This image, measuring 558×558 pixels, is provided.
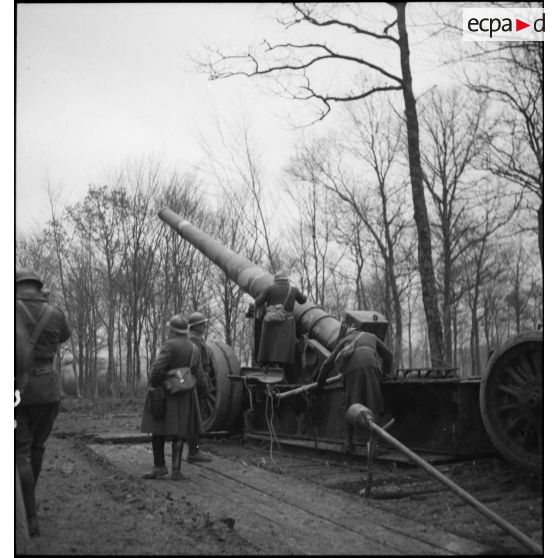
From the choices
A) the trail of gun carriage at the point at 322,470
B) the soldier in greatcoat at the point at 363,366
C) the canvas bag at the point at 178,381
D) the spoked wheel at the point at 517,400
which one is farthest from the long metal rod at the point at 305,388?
the spoked wheel at the point at 517,400

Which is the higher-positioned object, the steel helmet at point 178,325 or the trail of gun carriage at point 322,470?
the steel helmet at point 178,325

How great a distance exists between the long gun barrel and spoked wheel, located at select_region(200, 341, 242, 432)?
962 mm

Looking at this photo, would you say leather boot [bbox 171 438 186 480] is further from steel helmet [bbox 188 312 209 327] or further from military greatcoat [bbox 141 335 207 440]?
steel helmet [bbox 188 312 209 327]

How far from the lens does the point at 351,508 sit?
17.7ft

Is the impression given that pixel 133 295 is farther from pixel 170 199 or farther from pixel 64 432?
pixel 64 432

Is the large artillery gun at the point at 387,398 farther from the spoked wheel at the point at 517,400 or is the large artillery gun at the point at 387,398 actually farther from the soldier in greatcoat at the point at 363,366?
the soldier in greatcoat at the point at 363,366

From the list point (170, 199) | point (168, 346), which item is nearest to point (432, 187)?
point (170, 199)

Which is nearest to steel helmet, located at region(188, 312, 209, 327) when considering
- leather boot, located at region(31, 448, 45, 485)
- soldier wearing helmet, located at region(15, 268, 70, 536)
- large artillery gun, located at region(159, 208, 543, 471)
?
large artillery gun, located at region(159, 208, 543, 471)

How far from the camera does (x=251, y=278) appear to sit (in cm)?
970

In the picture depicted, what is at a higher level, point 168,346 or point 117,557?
point 168,346

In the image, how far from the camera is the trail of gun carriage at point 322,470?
4445 mm

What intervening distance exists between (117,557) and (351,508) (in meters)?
2.02

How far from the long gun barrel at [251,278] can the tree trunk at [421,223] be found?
9.30 feet
